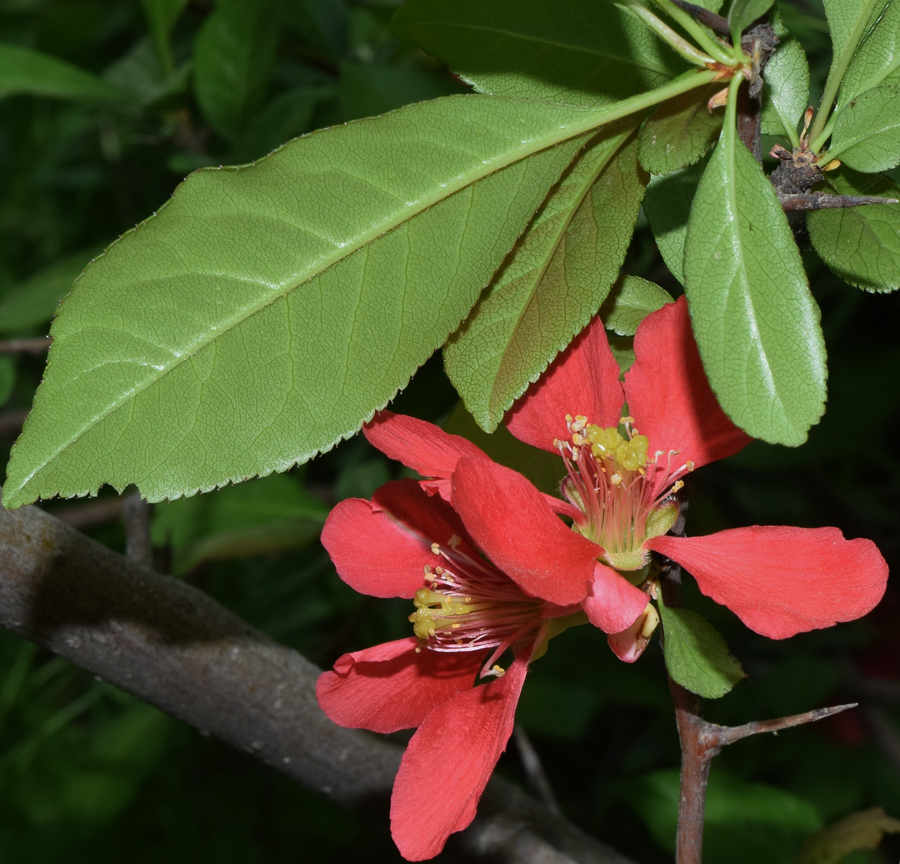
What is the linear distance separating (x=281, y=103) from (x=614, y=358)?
2.51ft

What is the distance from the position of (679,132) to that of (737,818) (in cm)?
91

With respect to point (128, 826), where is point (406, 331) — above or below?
above

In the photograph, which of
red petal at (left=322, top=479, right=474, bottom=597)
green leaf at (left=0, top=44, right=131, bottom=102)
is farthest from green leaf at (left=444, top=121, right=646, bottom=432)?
green leaf at (left=0, top=44, right=131, bottom=102)

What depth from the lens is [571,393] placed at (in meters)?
0.65

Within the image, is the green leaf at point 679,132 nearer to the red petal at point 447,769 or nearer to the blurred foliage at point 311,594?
the red petal at point 447,769

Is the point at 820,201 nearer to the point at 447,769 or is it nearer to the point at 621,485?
the point at 621,485

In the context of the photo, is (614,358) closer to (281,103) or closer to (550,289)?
(550,289)

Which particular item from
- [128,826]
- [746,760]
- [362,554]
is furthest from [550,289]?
[128,826]

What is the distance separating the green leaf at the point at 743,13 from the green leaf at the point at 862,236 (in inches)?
4.9

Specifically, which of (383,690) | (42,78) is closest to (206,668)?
(383,690)

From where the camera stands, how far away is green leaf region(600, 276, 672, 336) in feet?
2.11

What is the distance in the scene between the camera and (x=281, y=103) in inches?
49.4

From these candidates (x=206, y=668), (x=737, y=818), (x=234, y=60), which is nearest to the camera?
(x=206, y=668)

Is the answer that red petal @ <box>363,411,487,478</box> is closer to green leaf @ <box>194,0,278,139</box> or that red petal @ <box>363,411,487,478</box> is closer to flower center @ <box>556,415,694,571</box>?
flower center @ <box>556,415,694,571</box>
